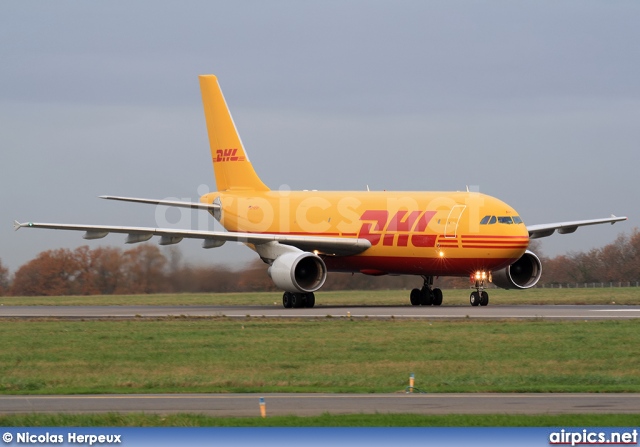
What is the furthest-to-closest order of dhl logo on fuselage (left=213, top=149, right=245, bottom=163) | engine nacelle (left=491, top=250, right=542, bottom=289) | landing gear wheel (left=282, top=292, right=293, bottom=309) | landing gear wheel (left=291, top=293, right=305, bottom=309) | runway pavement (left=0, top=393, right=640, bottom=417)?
dhl logo on fuselage (left=213, top=149, right=245, bottom=163)
engine nacelle (left=491, top=250, right=542, bottom=289)
landing gear wheel (left=282, top=292, right=293, bottom=309)
landing gear wheel (left=291, top=293, right=305, bottom=309)
runway pavement (left=0, top=393, right=640, bottom=417)

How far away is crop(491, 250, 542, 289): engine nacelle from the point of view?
46875 millimetres

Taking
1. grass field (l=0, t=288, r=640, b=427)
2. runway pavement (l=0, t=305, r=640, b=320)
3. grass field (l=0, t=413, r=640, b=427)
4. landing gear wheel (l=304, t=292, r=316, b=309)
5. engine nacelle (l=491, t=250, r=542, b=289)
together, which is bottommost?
grass field (l=0, t=413, r=640, b=427)

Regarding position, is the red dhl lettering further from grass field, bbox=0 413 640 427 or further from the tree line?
grass field, bbox=0 413 640 427

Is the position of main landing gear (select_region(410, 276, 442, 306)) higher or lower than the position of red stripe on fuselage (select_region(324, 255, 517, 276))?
lower

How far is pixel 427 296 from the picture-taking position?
48.4 meters

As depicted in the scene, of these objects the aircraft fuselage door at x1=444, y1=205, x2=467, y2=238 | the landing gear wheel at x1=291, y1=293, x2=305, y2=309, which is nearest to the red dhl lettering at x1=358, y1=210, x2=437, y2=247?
the aircraft fuselage door at x1=444, y1=205, x2=467, y2=238

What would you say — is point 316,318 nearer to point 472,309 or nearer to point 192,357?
point 472,309

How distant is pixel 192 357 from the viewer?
87.2 feet

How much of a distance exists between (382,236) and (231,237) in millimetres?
6085

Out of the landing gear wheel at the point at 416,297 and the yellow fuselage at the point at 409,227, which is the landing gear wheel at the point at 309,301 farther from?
the landing gear wheel at the point at 416,297

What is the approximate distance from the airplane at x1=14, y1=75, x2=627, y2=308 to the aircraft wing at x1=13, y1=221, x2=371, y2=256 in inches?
1.6

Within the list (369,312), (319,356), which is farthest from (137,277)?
(319,356)

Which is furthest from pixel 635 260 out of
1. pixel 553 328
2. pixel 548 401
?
pixel 548 401

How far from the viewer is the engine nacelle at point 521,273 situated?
154 feet
